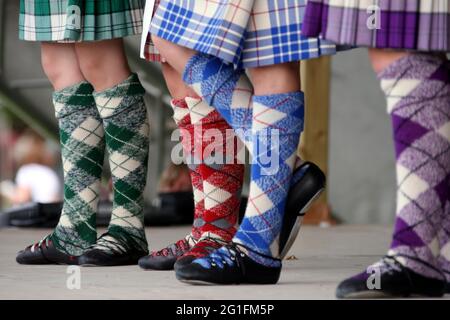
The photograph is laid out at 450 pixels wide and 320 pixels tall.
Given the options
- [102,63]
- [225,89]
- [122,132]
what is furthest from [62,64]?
[225,89]

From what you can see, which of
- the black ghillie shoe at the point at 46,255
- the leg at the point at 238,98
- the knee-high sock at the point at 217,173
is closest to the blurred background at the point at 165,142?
the black ghillie shoe at the point at 46,255

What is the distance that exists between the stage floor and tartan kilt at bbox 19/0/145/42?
0.51 m

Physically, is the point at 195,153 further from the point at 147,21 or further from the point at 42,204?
the point at 42,204

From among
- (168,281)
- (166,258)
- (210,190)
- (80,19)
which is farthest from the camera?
(80,19)

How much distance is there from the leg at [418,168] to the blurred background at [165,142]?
8.75 ft

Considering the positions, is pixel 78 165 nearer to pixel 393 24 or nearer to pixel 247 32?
pixel 247 32

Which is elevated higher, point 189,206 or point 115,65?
point 115,65

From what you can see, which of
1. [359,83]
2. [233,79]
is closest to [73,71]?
[233,79]

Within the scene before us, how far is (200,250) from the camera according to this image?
5.59 feet

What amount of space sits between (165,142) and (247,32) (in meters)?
6.15

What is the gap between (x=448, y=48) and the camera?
4.49 ft

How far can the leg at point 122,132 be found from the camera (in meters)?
2.10

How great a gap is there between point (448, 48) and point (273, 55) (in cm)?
34

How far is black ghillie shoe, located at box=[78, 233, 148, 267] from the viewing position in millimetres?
2014
